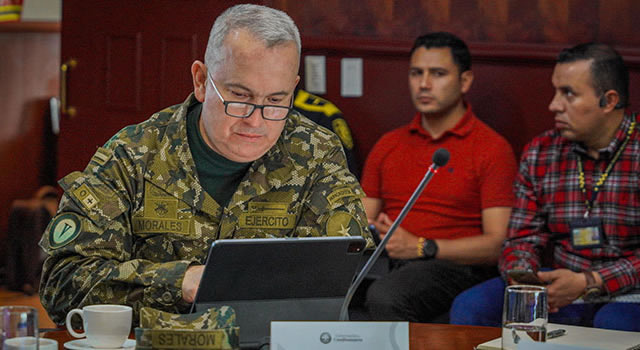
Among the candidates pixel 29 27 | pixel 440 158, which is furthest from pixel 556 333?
pixel 29 27

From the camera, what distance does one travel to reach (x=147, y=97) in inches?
168

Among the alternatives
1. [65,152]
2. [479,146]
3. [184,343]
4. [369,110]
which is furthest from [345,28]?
[184,343]

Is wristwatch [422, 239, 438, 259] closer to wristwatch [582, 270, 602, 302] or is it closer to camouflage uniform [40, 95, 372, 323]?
wristwatch [582, 270, 602, 302]

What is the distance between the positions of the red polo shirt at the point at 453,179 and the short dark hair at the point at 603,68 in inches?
16.9

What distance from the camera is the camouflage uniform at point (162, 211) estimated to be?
1.70 meters

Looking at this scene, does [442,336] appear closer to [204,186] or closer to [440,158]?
[440,158]

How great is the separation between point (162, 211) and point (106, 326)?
1.63 feet

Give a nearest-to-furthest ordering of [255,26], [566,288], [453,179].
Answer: [255,26]
[566,288]
[453,179]

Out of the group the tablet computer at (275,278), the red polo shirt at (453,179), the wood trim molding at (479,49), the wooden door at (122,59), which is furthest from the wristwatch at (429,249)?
the tablet computer at (275,278)

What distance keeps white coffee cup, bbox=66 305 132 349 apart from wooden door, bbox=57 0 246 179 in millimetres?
2811

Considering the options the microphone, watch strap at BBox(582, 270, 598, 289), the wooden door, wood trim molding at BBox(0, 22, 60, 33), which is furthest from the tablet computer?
wood trim molding at BBox(0, 22, 60, 33)

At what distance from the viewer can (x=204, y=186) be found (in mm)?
1917

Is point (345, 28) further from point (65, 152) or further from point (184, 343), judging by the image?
point (184, 343)

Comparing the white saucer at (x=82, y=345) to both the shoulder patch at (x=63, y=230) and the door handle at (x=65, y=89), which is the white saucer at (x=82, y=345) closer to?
the shoulder patch at (x=63, y=230)
